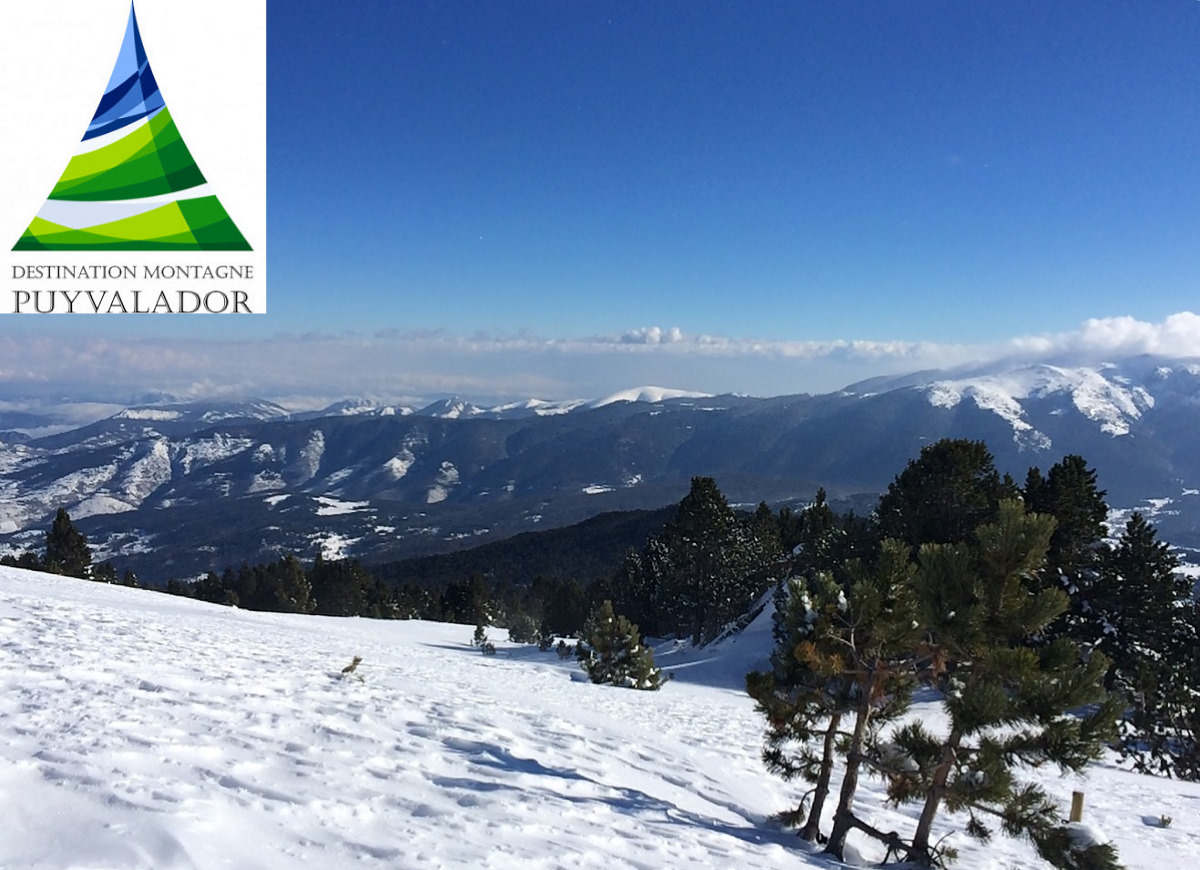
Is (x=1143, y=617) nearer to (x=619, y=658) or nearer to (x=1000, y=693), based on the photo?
(x=619, y=658)

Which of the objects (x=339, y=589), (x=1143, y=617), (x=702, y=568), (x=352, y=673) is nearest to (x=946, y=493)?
(x=1143, y=617)

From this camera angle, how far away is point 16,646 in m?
10.2

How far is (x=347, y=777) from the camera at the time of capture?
6805mm

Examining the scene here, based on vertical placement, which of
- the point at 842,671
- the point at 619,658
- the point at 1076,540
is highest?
the point at 842,671

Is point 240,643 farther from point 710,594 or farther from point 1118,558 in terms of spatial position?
point 710,594

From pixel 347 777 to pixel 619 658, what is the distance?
61.5 feet

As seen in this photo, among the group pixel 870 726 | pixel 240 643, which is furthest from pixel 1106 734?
pixel 240 643

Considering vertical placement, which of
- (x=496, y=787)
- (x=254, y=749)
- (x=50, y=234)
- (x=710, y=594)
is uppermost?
(x=50, y=234)

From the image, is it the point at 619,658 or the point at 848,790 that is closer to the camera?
the point at 848,790

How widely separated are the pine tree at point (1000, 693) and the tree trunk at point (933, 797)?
0.01m

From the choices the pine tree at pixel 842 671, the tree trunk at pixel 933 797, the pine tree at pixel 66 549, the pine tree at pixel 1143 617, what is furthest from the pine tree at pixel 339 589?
the tree trunk at pixel 933 797

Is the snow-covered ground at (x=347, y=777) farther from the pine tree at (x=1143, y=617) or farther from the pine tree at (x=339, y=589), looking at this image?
the pine tree at (x=339, y=589)

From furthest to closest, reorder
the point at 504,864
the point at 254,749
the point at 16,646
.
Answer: the point at 16,646, the point at 254,749, the point at 504,864

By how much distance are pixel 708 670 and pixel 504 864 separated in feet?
100
